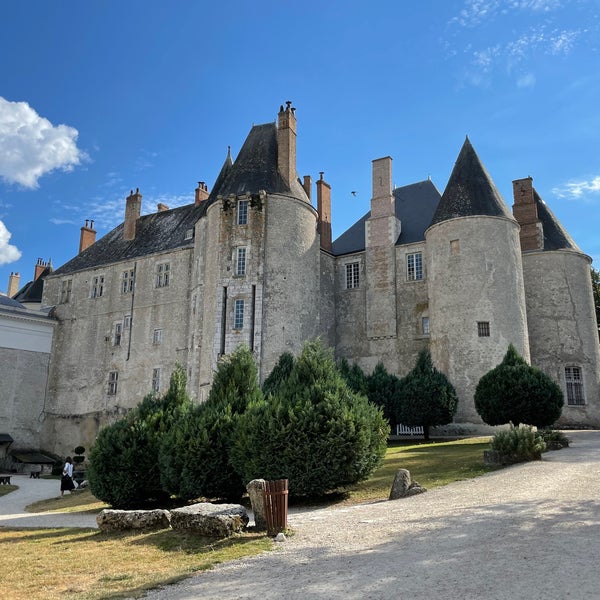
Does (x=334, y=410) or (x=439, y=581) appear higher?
(x=334, y=410)

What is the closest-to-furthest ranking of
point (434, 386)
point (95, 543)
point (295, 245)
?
point (95, 543), point (434, 386), point (295, 245)

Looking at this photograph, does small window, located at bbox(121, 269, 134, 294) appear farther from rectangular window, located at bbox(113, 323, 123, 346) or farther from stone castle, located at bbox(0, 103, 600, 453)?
rectangular window, located at bbox(113, 323, 123, 346)

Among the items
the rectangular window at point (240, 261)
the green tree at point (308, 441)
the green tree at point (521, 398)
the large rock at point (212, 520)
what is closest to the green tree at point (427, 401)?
the green tree at point (521, 398)

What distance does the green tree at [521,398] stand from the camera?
2084 cm

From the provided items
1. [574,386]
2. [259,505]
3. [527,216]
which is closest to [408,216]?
[527,216]

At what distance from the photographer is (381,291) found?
3098 cm

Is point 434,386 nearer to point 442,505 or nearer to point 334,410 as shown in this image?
point 334,410

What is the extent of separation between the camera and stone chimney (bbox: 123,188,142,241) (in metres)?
39.0

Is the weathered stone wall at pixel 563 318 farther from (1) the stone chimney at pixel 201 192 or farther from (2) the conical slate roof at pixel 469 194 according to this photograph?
(1) the stone chimney at pixel 201 192

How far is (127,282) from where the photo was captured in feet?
120

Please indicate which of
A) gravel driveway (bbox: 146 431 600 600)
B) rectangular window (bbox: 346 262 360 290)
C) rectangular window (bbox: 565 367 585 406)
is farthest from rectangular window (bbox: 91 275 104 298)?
gravel driveway (bbox: 146 431 600 600)

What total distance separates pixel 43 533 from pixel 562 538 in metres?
9.15

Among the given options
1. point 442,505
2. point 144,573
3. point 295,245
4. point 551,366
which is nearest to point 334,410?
point 442,505

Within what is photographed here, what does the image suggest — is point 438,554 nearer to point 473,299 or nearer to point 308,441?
point 308,441
